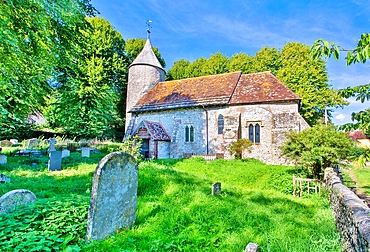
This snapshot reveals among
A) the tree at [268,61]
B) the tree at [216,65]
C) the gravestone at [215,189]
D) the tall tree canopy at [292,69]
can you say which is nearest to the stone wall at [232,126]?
the tall tree canopy at [292,69]

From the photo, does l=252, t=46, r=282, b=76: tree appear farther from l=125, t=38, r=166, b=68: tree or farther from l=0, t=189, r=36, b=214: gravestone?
l=0, t=189, r=36, b=214: gravestone

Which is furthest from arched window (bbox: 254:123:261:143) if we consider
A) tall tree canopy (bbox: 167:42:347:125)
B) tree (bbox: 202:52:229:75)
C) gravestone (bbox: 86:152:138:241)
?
tree (bbox: 202:52:229:75)

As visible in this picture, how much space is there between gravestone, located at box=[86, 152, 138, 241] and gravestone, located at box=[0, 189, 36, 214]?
7.35 ft

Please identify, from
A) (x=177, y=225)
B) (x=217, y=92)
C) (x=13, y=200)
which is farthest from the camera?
(x=217, y=92)

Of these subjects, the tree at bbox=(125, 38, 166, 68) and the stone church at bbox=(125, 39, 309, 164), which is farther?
the tree at bbox=(125, 38, 166, 68)

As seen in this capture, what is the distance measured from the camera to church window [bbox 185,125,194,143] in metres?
20.8

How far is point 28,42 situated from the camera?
26.7 ft

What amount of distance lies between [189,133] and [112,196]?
647 inches

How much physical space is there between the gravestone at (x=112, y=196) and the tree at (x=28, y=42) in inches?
162

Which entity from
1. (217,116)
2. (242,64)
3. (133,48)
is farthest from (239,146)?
(133,48)

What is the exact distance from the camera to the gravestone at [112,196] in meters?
4.16

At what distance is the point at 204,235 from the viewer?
4465 millimetres

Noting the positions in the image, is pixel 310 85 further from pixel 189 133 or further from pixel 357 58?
pixel 357 58

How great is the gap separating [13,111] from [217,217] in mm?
9589
